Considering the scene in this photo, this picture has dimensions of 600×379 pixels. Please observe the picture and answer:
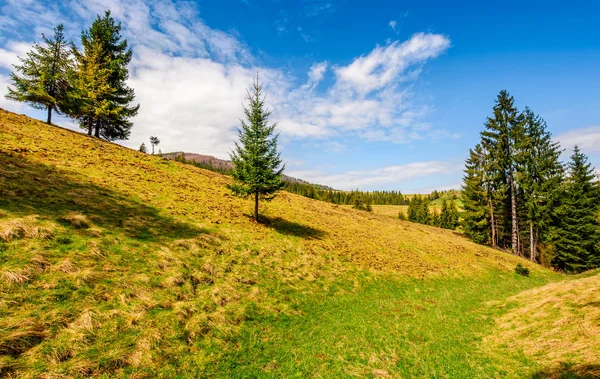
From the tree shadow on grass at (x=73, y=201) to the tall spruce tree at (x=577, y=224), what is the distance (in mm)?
51041

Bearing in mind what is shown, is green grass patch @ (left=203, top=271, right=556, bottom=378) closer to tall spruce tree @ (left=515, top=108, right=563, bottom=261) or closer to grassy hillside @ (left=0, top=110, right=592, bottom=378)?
grassy hillside @ (left=0, top=110, right=592, bottom=378)

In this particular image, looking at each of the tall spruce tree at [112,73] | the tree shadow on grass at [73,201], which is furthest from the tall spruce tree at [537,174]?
the tall spruce tree at [112,73]

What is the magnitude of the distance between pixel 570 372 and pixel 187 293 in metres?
13.2

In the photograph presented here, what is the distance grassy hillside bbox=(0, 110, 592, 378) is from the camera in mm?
7336

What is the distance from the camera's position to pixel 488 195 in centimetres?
4234

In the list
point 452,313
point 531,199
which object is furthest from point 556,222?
point 452,313

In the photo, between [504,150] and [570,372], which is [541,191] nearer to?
[504,150]

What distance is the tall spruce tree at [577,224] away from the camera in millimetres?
36656

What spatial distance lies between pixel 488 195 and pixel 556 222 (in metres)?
10.1

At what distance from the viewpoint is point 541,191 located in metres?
37.0

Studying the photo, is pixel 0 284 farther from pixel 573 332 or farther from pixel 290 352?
pixel 573 332

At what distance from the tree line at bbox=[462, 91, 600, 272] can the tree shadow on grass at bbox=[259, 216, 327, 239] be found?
107 ft

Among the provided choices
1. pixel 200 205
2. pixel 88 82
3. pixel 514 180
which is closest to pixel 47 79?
pixel 88 82

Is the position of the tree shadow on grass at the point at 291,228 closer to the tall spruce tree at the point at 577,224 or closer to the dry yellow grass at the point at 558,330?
the dry yellow grass at the point at 558,330
